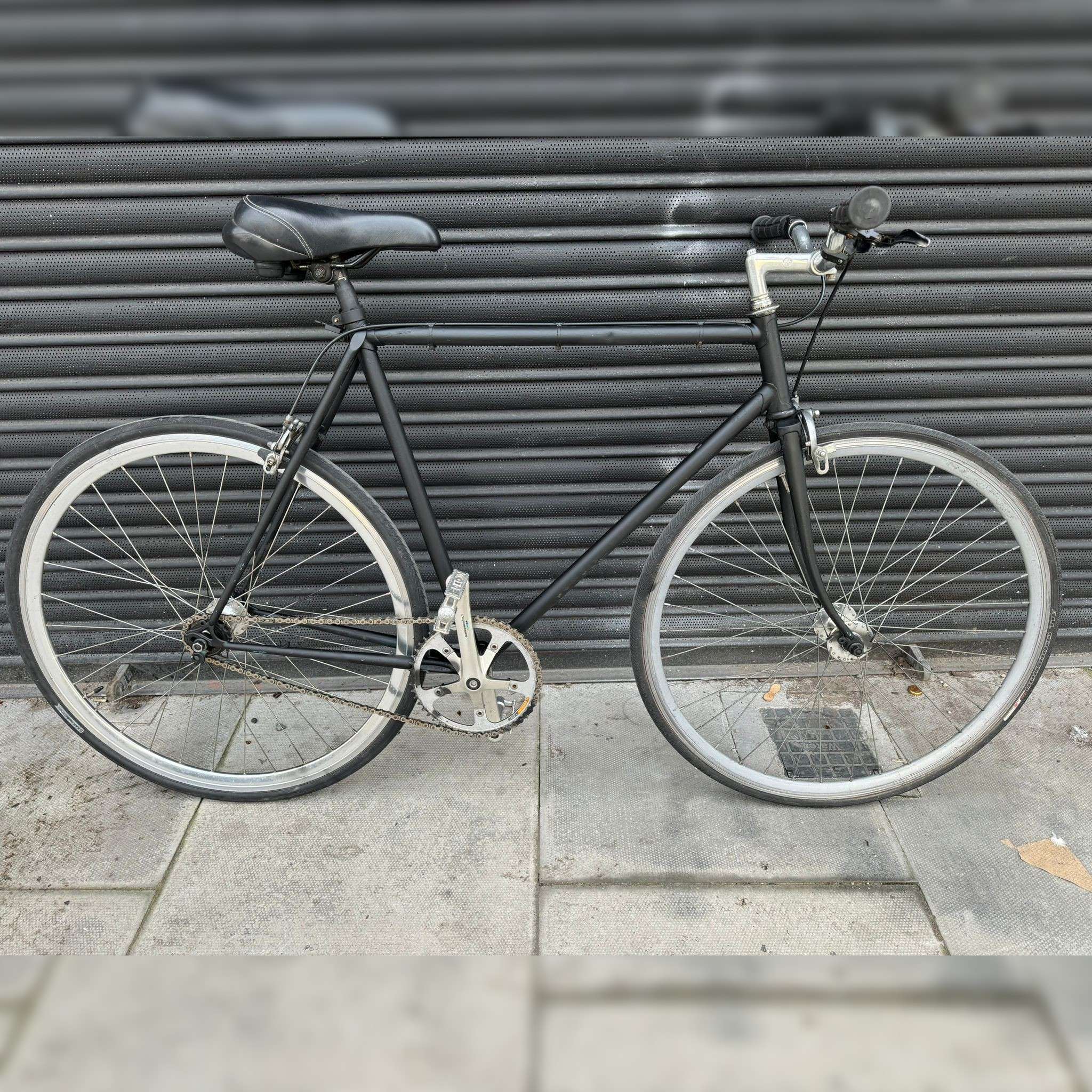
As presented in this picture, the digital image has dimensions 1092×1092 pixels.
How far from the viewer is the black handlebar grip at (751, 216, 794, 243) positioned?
200cm

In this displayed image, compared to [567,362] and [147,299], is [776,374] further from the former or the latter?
[147,299]

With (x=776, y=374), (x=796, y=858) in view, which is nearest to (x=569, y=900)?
(x=796, y=858)

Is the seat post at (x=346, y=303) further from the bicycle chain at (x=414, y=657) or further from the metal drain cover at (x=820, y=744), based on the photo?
the metal drain cover at (x=820, y=744)

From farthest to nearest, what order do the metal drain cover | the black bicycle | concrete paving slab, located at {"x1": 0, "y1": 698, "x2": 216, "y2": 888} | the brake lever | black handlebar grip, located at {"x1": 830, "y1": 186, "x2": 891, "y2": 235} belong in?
the metal drain cover → concrete paving slab, located at {"x1": 0, "y1": 698, "x2": 216, "y2": 888} → the black bicycle → the brake lever → black handlebar grip, located at {"x1": 830, "y1": 186, "x2": 891, "y2": 235}

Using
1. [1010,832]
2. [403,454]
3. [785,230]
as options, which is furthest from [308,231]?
[1010,832]

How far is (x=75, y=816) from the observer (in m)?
2.37

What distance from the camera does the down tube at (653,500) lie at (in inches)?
83.1

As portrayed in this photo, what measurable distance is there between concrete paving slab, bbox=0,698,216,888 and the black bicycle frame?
603 millimetres

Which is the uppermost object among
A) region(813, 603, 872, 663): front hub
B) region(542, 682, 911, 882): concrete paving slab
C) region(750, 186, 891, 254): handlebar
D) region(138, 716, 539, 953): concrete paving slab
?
region(750, 186, 891, 254): handlebar

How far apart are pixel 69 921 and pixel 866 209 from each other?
2.64 metres

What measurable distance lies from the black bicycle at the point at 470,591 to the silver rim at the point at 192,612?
0.01m

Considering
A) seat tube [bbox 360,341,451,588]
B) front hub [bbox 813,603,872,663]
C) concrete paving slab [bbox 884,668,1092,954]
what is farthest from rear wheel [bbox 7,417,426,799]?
concrete paving slab [bbox 884,668,1092,954]
